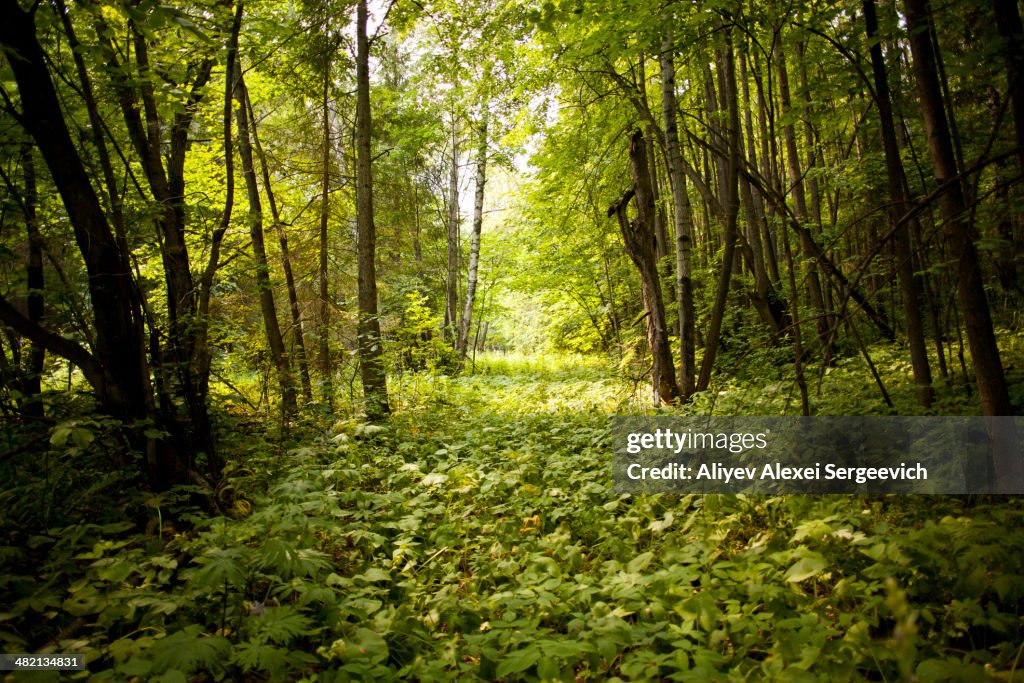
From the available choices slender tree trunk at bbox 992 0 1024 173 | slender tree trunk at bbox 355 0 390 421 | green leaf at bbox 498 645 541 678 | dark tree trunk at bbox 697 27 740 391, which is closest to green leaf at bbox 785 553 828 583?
green leaf at bbox 498 645 541 678

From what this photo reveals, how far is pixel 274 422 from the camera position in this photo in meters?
6.28

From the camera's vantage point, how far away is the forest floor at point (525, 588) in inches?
81.5

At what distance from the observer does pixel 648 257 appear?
702cm

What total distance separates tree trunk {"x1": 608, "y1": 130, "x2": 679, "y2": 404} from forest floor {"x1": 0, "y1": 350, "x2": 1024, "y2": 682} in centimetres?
309

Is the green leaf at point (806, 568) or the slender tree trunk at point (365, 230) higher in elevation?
the slender tree trunk at point (365, 230)

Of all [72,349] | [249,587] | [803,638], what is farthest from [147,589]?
[803,638]

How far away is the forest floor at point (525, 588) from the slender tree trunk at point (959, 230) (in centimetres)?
68

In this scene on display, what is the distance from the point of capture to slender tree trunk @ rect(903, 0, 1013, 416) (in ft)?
9.37

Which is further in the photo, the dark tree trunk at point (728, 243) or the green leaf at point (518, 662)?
the dark tree trunk at point (728, 243)

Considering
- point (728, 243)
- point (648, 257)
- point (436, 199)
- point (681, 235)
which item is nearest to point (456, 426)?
point (648, 257)

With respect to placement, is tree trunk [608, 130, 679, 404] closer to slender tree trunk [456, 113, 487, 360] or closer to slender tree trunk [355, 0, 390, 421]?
slender tree trunk [355, 0, 390, 421]

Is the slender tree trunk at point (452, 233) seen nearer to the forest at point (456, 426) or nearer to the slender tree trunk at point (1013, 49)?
the forest at point (456, 426)

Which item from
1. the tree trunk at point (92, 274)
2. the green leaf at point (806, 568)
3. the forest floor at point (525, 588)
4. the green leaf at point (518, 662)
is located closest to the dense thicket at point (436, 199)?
the tree trunk at point (92, 274)

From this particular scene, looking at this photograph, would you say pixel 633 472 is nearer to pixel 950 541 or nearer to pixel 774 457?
pixel 774 457
